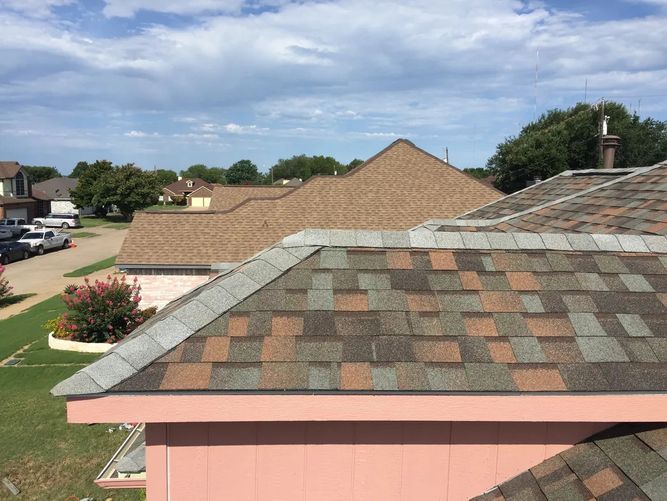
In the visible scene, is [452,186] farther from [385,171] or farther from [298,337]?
[298,337]

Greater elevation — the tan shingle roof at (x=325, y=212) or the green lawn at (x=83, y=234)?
the tan shingle roof at (x=325, y=212)

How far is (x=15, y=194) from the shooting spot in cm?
5503

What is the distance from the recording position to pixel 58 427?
1116 centimetres

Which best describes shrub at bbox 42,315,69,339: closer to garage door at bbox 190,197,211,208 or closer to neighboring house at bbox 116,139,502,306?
neighboring house at bbox 116,139,502,306

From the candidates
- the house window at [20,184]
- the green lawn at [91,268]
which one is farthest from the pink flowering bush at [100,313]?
the house window at [20,184]

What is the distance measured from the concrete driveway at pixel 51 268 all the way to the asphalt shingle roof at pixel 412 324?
74.0 feet

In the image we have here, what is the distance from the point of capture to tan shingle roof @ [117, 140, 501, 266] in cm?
1906

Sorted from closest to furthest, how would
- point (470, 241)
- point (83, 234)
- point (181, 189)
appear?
1. point (470, 241)
2. point (83, 234)
3. point (181, 189)

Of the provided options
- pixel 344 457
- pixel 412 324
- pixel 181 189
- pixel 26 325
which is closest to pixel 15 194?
pixel 26 325

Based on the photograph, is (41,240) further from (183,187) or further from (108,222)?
(183,187)

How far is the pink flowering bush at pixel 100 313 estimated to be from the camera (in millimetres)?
16234

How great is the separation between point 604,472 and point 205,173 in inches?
6634

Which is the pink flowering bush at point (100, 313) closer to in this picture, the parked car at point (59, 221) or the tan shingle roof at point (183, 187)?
the parked car at point (59, 221)

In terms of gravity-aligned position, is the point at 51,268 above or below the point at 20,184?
below
